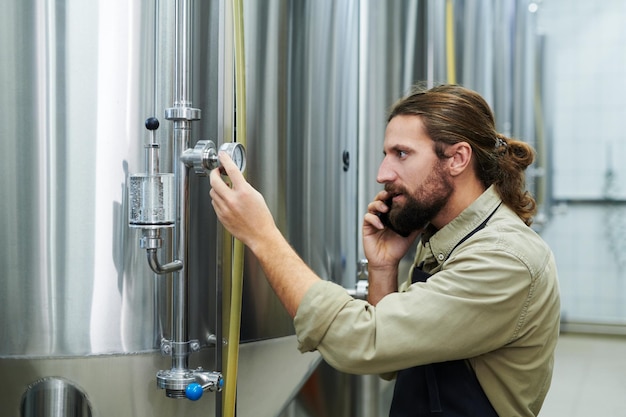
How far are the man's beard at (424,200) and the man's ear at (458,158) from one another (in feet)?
0.07

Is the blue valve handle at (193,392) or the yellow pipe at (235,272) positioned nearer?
the blue valve handle at (193,392)

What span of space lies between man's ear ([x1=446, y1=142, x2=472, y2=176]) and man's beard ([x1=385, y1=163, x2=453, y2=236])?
2cm

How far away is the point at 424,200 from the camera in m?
1.36

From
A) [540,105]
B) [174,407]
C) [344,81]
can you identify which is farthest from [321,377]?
[540,105]

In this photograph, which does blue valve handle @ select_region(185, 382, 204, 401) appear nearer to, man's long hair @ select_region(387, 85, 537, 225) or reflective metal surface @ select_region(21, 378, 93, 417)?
reflective metal surface @ select_region(21, 378, 93, 417)

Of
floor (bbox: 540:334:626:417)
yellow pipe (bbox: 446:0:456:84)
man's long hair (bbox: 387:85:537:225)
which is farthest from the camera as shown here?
floor (bbox: 540:334:626:417)

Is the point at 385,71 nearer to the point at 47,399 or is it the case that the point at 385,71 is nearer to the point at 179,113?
the point at 179,113

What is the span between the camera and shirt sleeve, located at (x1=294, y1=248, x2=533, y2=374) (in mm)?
1123

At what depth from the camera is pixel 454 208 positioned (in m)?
1.39

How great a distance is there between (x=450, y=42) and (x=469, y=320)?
1.60 meters

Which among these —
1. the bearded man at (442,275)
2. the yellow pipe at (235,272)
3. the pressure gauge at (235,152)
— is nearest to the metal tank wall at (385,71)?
the yellow pipe at (235,272)

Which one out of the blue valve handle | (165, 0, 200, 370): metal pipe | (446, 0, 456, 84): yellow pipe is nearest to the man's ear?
(165, 0, 200, 370): metal pipe

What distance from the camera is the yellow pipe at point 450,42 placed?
248 centimetres

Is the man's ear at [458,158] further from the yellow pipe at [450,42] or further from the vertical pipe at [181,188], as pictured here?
the yellow pipe at [450,42]
